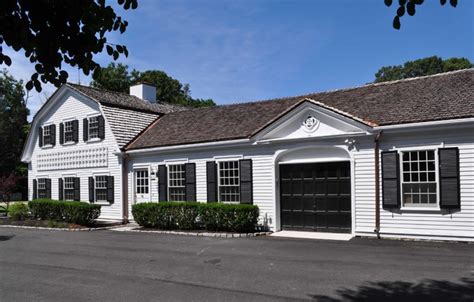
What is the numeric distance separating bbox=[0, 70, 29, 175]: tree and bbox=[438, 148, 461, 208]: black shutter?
152ft

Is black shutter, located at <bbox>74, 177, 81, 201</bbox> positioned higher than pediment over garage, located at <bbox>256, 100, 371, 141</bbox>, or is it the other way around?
pediment over garage, located at <bbox>256, 100, 371, 141</bbox>

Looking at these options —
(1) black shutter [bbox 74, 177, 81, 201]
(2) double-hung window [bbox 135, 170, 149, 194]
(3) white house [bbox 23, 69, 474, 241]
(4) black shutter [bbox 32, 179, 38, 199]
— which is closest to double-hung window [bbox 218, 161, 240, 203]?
(3) white house [bbox 23, 69, 474, 241]

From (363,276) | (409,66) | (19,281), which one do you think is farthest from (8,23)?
(409,66)

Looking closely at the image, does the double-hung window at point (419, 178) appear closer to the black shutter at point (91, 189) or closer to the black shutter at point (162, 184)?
the black shutter at point (162, 184)

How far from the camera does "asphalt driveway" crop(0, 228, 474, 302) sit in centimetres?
768

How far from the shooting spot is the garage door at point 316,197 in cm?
1481

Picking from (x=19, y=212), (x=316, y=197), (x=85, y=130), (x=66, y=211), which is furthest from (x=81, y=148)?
(x=316, y=197)

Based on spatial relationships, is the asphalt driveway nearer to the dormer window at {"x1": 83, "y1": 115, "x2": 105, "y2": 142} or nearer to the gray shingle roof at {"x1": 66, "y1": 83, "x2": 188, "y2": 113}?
the dormer window at {"x1": 83, "y1": 115, "x2": 105, "y2": 142}

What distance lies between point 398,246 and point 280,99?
921 cm

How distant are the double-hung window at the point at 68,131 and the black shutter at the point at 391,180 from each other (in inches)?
636

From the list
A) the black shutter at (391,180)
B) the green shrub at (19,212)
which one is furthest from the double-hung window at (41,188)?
the black shutter at (391,180)

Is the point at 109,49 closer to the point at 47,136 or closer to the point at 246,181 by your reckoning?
the point at 246,181

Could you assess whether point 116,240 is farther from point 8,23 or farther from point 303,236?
point 8,23

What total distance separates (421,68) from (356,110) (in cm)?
5162
